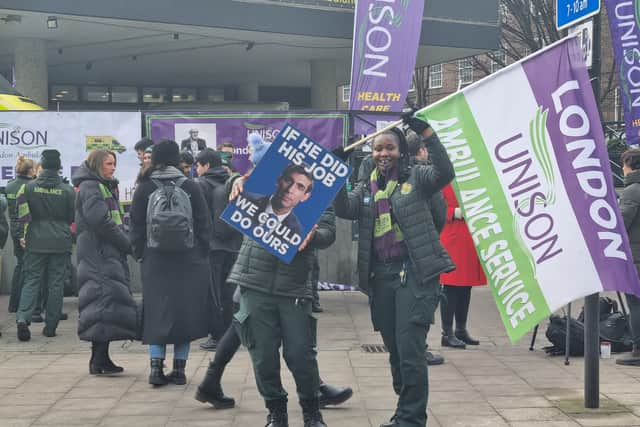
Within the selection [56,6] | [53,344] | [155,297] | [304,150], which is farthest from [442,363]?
[56,6]

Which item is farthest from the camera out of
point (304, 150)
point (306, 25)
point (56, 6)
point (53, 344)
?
point (306, 25)

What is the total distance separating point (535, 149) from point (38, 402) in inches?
149

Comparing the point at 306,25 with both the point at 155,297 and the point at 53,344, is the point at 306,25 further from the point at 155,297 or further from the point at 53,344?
the point at 155,297

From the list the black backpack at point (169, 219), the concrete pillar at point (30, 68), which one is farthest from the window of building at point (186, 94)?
the black backpack at point (169, 219)

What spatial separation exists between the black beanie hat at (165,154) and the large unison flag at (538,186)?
86.8 inches

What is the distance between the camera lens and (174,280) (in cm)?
678

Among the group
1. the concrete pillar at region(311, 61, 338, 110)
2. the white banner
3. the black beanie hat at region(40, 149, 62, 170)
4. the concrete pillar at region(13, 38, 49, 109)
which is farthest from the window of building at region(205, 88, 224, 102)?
the black beanie hat at region(40, 149, 62, 170)

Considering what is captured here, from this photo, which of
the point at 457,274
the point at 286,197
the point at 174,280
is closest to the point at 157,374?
the point at 174,280

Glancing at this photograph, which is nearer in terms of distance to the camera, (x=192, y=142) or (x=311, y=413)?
(x=311, y=413)

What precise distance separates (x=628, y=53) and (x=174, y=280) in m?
7.08

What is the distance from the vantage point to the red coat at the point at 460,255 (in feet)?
27.2

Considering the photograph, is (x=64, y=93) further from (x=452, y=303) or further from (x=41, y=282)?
(x=452, y=303)

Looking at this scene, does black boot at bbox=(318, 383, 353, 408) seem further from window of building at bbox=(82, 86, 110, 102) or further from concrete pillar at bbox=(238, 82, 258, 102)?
window of building at bbox=(82, 86, 110, 102)

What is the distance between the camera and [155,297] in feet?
22.3
